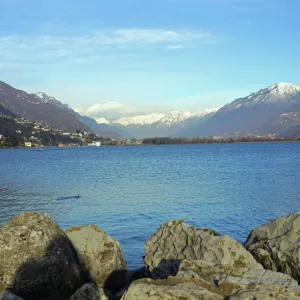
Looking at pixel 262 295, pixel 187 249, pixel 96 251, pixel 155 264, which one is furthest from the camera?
pixel 96 251

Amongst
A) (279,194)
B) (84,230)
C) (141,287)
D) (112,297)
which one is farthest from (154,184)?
(141,287)

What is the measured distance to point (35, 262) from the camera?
34.6 feet

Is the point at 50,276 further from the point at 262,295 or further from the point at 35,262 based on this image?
the point at 262,295

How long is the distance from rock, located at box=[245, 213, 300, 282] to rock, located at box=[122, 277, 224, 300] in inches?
223

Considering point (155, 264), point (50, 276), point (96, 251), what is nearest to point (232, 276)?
point (155, 264)

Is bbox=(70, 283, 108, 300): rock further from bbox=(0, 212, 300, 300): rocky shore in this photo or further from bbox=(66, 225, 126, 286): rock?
bbox=(66, 225, 126, 286): rock

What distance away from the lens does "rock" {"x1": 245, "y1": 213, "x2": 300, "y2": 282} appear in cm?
1173

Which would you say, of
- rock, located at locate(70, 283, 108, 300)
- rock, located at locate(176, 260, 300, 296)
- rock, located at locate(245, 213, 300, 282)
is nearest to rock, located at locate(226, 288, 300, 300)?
rock, located at locate(176, 260, 300, 296)

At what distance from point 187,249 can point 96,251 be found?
266cm

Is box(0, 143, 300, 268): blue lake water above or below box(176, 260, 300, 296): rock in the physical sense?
below

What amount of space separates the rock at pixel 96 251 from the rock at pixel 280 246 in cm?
400

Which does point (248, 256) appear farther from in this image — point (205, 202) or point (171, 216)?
→ point (205, 202)

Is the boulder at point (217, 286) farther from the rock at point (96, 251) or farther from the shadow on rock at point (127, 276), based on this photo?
the rock at point (96, 251)

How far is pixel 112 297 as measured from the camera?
10.1m
